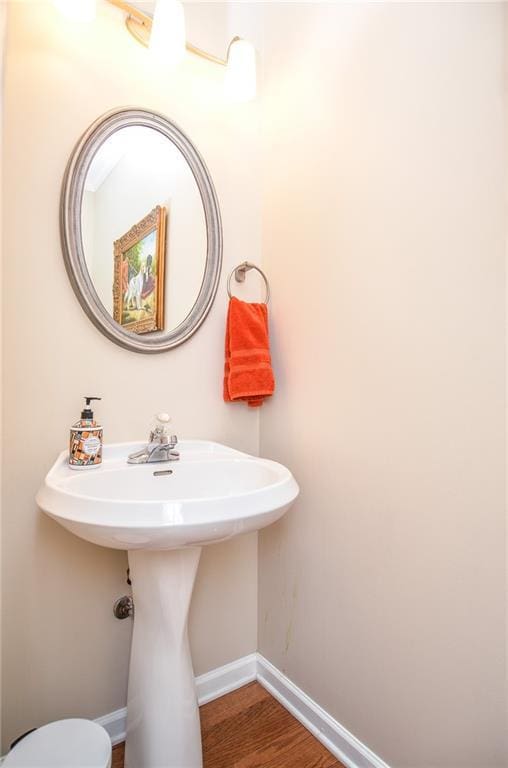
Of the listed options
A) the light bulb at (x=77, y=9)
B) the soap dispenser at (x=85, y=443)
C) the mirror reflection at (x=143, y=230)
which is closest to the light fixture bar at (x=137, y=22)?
the light bulb at (x=77, y=9)

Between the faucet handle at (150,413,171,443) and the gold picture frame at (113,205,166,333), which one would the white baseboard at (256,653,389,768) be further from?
the gold picture frame at (113,205,166,333)

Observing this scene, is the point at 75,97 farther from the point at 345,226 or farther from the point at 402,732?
the point at 402,732

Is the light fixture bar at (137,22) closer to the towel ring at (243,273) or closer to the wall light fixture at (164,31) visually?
the wall light fixture at (164,31)

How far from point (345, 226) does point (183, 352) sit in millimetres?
617

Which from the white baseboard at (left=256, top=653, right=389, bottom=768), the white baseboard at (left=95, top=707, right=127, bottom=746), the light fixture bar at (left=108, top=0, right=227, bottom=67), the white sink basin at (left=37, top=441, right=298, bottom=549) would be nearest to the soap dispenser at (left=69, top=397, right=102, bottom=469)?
the white sink basin at (left=37, top=441, right=298, bottom=549)

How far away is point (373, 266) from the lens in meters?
0.99

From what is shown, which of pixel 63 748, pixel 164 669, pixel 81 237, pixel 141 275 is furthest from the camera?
pixel 141 275

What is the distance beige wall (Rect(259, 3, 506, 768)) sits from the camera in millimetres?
770

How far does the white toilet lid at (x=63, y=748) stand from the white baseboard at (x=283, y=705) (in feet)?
0.81

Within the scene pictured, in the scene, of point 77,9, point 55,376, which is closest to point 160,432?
point 55,376

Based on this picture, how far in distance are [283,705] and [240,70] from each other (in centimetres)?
205

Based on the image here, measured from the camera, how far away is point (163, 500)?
778 mm

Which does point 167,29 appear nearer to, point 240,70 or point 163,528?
point 240,70

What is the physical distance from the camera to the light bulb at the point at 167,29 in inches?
42.6
